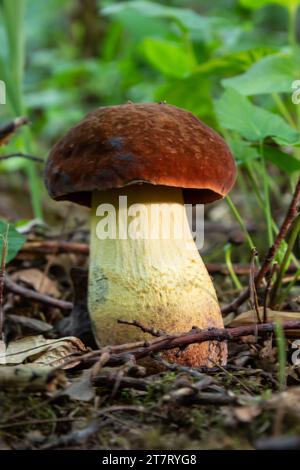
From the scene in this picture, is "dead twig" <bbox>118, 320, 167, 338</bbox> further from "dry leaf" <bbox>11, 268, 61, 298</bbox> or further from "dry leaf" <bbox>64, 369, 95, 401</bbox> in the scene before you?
"dry leaf" <bbox>11, 268, 61, 298</bbox>

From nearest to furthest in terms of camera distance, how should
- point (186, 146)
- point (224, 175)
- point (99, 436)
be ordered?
point (99, 436), point (186, 146), point (224, 175)

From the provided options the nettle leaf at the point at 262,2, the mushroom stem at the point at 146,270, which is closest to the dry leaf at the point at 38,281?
the mushroom stem at the point at 146,270

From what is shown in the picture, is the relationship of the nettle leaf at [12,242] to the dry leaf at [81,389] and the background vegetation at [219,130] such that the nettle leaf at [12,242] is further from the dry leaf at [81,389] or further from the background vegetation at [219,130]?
the dry leaf at [81,389]

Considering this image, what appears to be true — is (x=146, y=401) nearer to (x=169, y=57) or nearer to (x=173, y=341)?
(x=173, y=341)

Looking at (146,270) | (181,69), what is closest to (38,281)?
(146,270)

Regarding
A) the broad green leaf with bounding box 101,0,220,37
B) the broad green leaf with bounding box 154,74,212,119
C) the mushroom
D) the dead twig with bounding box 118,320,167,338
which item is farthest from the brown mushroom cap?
the broad green leaf with bounding box 101,0,220,37

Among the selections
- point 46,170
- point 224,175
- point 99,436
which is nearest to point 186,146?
point 224,175
